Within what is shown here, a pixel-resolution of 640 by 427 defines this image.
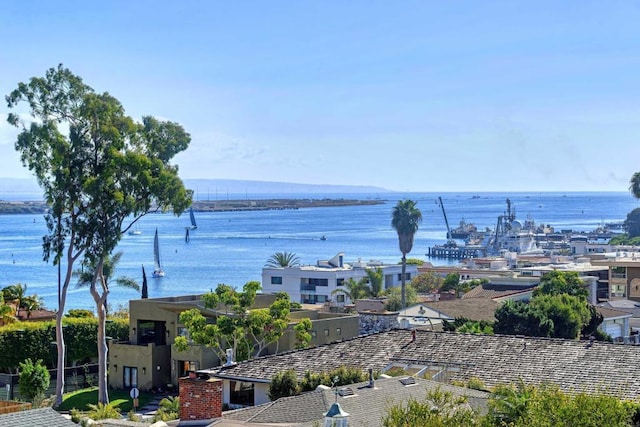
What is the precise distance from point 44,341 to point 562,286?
3706 cm

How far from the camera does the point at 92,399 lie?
175 ft

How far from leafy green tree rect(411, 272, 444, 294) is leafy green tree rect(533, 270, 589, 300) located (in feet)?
102

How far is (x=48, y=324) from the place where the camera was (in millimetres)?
61375

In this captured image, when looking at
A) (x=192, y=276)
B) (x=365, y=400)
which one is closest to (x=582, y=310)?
(x=365, y=400)

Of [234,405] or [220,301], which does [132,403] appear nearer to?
[220,301]

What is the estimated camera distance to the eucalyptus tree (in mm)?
50188

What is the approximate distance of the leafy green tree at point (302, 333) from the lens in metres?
52.9

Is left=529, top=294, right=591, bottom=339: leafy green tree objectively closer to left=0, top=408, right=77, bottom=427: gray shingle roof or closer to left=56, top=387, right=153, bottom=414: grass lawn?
left=56, top=387, right=153, bottom=414: grass lawn

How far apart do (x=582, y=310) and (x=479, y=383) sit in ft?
104

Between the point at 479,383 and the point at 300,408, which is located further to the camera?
the point at 479,383

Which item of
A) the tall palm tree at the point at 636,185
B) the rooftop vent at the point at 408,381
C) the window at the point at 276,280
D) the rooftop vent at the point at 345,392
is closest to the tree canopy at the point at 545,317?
the rooftop vent at the point at 408,381

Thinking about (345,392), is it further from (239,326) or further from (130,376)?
(130,376)

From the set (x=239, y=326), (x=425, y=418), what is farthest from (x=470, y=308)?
(x=425, y=418)

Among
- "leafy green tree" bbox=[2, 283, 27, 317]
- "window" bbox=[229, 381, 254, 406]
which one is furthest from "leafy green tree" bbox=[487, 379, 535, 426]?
"leafy green tree" bbox=[2, 283, 27, 317]
